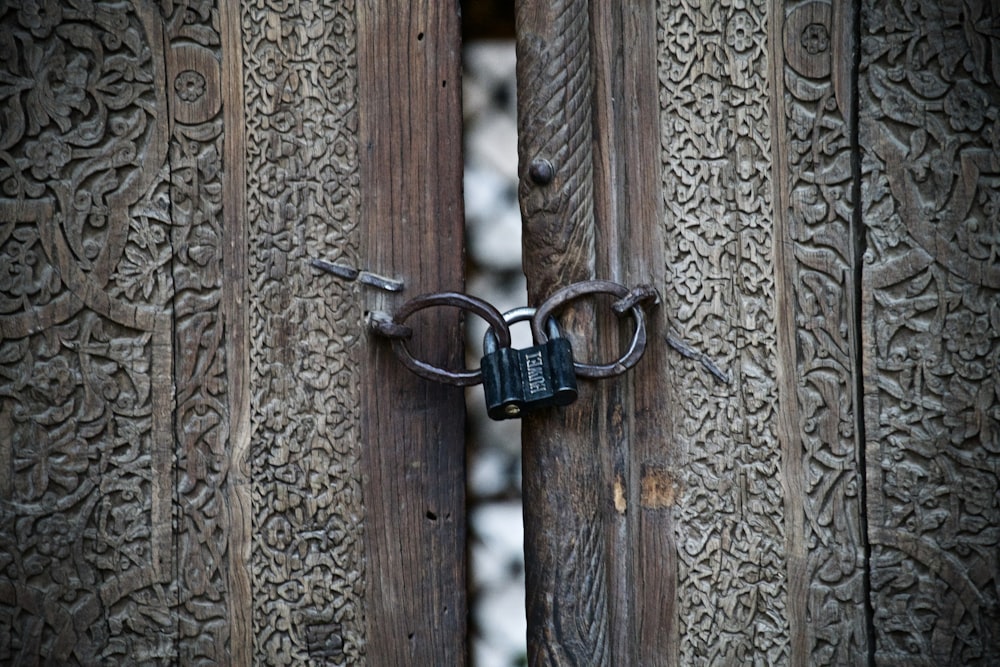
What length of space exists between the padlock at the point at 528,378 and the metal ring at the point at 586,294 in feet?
0.09

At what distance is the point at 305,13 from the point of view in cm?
129

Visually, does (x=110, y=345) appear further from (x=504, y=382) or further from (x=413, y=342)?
(x=504, y=382)

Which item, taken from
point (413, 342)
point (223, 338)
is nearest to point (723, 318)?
point (413, 342)

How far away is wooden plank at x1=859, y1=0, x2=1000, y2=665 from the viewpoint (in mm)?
1231

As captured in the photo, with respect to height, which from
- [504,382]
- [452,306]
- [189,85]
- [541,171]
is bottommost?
[504,382]

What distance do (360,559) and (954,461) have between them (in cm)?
81

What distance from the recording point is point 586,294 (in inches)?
47.7

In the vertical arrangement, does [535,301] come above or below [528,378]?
above

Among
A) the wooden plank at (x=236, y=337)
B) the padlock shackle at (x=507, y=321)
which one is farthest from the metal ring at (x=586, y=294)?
the wooden plank at (x=236, y=337)

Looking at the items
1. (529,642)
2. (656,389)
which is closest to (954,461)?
(656,389)

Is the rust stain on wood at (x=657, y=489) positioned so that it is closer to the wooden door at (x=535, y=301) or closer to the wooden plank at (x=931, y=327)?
the wooden door at (x=535, y=301)

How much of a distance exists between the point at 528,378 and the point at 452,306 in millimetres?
147

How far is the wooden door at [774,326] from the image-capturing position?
1.23m

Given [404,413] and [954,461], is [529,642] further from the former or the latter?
[954,461]
